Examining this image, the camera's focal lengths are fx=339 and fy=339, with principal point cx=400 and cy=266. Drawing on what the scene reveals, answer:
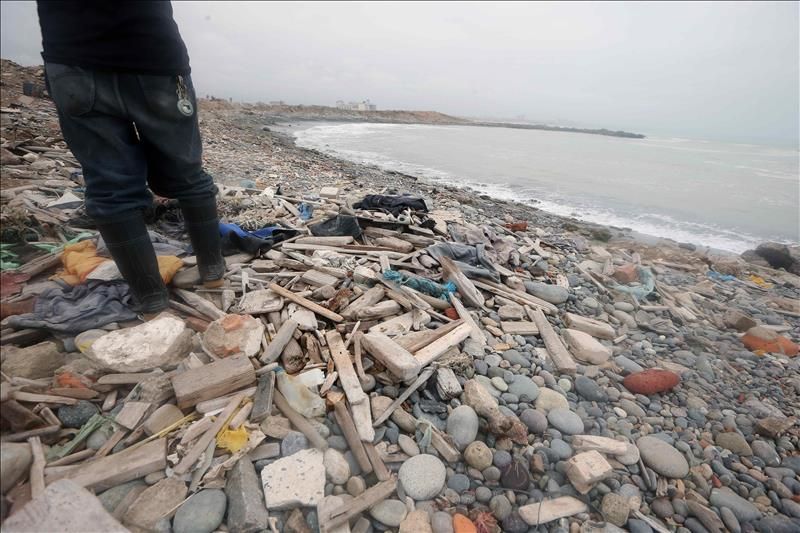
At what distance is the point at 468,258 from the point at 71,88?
4.26 meters

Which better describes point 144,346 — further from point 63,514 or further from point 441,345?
point 441,345

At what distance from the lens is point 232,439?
84.9 inches

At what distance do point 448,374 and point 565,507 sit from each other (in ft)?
3.93

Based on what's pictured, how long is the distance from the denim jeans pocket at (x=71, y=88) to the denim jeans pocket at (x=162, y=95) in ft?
0.89

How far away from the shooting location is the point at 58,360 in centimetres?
223

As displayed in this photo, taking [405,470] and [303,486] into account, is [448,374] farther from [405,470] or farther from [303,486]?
[303,486]

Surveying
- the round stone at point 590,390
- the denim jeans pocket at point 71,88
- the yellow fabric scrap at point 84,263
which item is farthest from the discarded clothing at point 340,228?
the round stone at point 590,390

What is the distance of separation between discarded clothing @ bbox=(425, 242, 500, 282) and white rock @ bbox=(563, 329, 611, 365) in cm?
127

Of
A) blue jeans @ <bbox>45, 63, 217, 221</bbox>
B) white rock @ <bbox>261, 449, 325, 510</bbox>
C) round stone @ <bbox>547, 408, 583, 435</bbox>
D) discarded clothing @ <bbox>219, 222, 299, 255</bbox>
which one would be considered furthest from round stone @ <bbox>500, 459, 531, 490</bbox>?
discarded clothing @ <bbox>219, 222, 299, 255</bbox>

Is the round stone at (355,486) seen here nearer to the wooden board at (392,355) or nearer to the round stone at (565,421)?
the wooden board at (392,355)

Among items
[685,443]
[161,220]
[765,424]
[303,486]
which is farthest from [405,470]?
[161,220]

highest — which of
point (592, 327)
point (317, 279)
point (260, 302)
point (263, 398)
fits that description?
point (317, 279)

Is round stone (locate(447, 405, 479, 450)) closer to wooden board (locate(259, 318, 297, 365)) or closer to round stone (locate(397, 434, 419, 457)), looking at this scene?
round stone (locate(397, 434, 419, 457))

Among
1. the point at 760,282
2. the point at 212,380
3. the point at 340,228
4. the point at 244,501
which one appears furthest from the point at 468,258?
the point at 760,282
